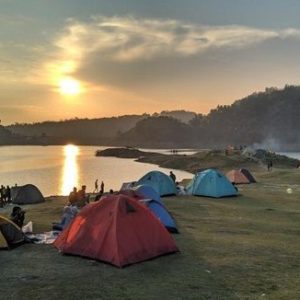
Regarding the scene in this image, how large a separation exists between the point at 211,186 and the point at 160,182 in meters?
4.39

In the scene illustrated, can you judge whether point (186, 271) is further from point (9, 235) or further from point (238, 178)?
point (238, 178)

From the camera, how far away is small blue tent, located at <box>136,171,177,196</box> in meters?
37.2

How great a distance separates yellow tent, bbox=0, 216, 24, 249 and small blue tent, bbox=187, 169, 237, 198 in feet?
74.3

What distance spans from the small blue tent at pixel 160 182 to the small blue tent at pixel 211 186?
81.9 inches

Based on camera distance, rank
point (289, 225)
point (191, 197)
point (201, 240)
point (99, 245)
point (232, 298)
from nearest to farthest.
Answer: point (232, 298)
point (99, 245)
point (201, 240)
point (289, 225)
point (191, 197)

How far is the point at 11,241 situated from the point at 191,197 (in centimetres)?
2225

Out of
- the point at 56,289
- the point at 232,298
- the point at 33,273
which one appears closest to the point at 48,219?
the point at 33,273

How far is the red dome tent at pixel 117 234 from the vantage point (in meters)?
14.9

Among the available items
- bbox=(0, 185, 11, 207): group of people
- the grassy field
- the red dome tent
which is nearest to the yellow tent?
the grassy field

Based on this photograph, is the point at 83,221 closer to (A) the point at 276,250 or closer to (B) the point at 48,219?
(A) the point at 276,250

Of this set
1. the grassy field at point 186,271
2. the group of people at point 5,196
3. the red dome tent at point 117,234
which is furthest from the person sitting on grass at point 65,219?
the group of people at point 5,196

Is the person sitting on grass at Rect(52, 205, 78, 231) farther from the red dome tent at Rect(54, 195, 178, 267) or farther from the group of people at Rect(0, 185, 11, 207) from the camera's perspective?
the group of people at Rect(0, 185, 11, 207)

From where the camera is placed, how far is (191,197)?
37688mm

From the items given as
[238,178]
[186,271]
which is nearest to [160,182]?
[238,178]
